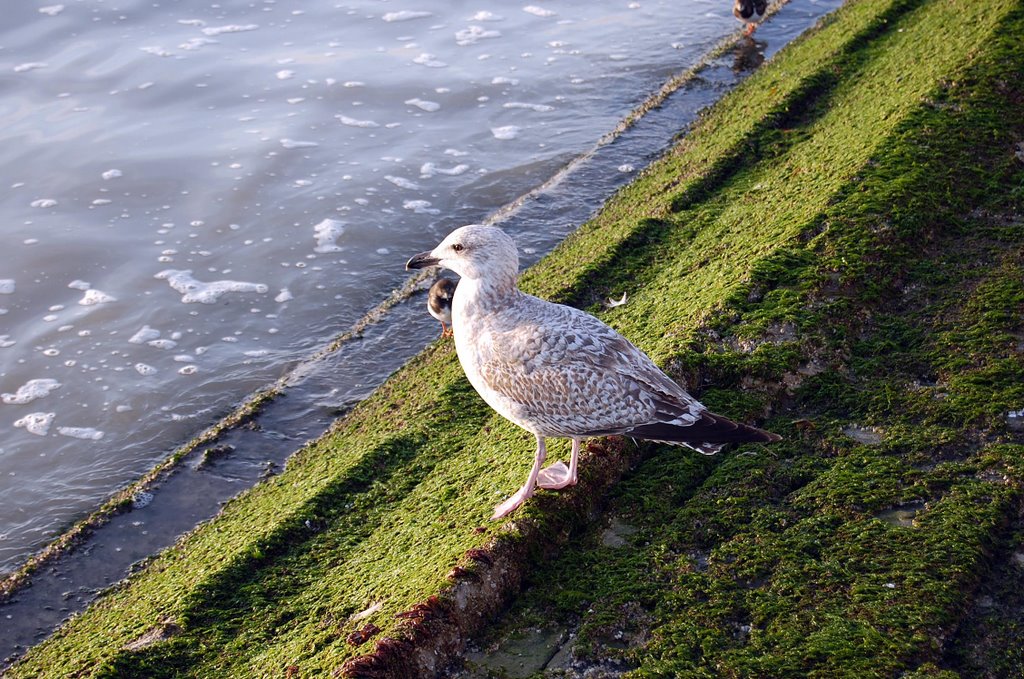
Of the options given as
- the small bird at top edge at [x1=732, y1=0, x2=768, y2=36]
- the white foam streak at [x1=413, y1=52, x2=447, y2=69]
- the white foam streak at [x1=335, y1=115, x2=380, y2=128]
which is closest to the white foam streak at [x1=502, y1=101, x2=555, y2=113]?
the white foam streak at [x1=413, y1=52, x2=447, y2=69]

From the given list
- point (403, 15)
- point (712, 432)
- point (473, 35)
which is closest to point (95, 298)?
point (712, 432)

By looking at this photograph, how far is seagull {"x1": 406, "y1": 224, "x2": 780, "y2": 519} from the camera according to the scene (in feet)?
15.7

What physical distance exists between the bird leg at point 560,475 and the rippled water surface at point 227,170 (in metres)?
3.78

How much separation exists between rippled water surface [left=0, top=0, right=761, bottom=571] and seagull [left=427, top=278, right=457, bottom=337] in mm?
1158

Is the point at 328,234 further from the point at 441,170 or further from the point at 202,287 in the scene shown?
the point at 441,170

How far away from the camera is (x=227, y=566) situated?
5.51 meters

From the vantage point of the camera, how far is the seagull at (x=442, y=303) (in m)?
8.17

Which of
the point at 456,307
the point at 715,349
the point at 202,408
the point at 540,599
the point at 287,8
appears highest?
the point at 287,8

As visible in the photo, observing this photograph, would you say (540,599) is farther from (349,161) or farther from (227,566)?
(349,161)

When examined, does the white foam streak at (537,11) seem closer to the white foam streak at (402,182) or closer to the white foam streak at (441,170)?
the white foam streak at (441,170)

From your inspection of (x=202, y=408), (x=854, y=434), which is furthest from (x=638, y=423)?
(x=202, y=408)

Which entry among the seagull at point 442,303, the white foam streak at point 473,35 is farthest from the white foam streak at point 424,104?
the seagull at point 442,303

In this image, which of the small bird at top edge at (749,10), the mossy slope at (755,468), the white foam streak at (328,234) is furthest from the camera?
the small bird at top edge at (749,10)

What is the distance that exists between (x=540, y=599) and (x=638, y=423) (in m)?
0.99
